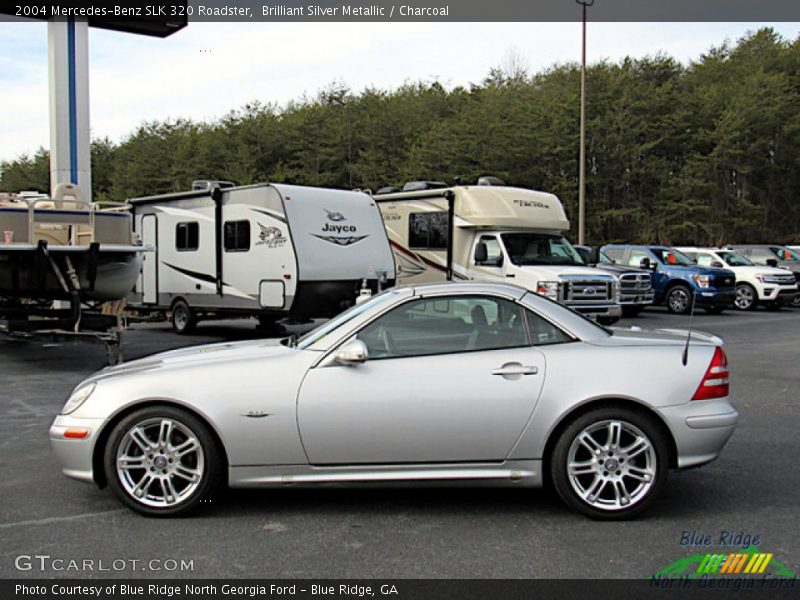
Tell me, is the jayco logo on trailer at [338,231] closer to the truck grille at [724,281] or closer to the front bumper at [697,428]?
the front bumper at [697,428]

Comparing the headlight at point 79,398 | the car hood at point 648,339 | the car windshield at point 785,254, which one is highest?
the car windshield at point 785,254

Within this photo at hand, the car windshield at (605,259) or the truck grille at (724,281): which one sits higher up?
the car windshield at (605,259)

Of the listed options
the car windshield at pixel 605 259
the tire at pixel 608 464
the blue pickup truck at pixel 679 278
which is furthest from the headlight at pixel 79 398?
the car windshield at pixel 605 259

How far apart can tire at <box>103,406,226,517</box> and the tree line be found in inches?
1514

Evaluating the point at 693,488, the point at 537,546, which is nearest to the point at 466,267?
the point at 693,488

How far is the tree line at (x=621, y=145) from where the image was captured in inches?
1682

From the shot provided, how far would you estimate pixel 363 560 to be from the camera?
4.16m

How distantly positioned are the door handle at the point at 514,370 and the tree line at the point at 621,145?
38.1m

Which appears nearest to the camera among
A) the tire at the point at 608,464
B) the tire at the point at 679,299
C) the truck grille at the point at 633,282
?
the tire at the point at 608,464

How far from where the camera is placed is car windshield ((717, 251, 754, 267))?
75.4 ft

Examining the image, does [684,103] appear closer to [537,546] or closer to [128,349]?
[128,349]

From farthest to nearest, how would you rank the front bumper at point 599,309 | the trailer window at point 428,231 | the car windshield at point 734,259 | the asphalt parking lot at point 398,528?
the car windshield at point 734,259 < the trailer window at point 428,231 < the front bumper at point 599,309 < the asphalt parking lot at point 398,528

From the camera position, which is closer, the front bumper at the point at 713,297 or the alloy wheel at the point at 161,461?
the alloy wheel at the point at 161,461

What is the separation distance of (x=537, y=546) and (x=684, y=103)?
44308 mm
